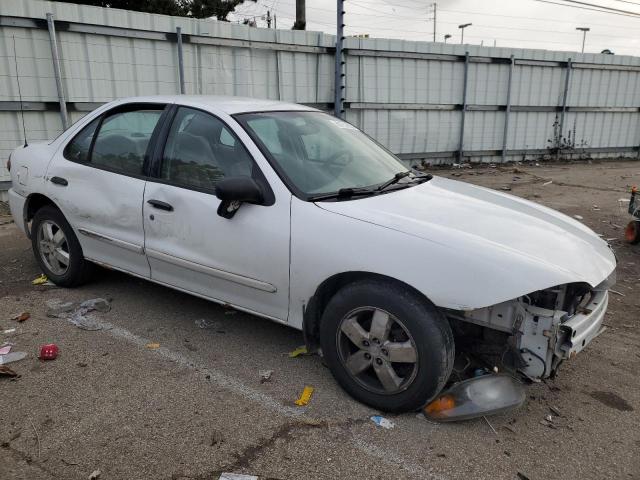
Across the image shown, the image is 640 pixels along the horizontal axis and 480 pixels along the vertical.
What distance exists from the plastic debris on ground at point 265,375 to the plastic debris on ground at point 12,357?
1.63 metres

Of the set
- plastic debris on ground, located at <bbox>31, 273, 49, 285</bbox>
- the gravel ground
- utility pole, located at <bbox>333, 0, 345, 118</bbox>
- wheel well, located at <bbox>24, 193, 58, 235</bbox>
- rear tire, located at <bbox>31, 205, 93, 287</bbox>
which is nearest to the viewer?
the gravel ground

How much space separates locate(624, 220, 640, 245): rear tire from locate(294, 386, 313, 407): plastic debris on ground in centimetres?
513

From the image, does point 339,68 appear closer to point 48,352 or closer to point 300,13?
point 300,13

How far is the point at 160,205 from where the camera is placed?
3.62 m

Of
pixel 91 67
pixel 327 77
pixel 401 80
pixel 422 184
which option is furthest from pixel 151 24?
pixel 422 184

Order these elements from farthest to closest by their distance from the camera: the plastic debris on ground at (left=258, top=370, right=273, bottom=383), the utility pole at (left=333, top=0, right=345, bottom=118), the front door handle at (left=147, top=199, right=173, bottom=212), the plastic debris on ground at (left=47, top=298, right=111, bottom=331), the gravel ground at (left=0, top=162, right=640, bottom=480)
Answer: the utility pole at (left=333, top=0, right=345, bottom=118) < the plastic debris on ground at (left=47, top=298, right=111, bottom=331) < the front door handle at (left=147, top=199, right=173, bottom=212) < the plastic debris on ground at (left=258, top=370, right=273, bottom=383) < the gravel ground at (left=0, top=162, right=640, bottom=480)

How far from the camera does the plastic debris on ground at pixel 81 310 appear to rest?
13.2 ft

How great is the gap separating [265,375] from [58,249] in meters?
2.41

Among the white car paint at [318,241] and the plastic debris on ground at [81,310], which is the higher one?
the white car paint at [318,241]

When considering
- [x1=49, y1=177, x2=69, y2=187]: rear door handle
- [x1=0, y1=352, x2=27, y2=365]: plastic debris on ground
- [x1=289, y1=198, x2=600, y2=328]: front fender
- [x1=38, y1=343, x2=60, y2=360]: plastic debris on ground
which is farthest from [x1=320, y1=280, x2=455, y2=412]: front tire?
[x1=49, y1=177, x2=69, y2=187]: rear door handle

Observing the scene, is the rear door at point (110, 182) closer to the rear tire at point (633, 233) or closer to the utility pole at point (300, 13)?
the rear tire at point (633, 233)

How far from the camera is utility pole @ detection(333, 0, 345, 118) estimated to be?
10.5 m

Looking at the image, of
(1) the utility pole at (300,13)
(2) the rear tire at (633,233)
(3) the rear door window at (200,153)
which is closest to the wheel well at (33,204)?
(3) the rear door window at (200,153)

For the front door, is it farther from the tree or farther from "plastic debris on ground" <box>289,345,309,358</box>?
the tree
